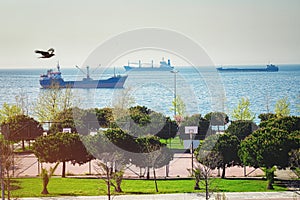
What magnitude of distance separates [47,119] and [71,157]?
11139mm

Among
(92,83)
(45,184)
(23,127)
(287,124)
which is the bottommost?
(45,184)

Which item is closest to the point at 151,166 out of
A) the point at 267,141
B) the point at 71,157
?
the point at 71,157

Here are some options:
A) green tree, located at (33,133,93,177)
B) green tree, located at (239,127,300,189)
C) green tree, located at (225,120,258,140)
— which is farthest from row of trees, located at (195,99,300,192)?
green tree, located at (33,133,93,177)

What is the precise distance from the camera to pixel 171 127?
851 inches

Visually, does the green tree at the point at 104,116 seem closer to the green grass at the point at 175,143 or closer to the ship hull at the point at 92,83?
the green grass at the point at 175,143

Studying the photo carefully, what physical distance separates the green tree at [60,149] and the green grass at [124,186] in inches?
28.5

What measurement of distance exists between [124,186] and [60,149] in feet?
8.28

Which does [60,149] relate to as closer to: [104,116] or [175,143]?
[175,143]

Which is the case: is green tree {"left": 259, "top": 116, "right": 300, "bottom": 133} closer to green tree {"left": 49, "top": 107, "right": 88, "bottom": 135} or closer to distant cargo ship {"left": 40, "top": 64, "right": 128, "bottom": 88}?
green tree {"left": 49, "top": 107, "right": 88, "bottom": 135}

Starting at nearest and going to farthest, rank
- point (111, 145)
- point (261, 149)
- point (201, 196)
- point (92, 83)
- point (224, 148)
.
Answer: point (201, 196)
point (261, 149)
point (224, 148)
point (111, 145)
point (92, 83)

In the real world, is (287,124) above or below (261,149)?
above

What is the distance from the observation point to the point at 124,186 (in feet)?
46.8

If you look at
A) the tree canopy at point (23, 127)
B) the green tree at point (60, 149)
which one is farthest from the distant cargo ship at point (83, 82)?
the green tree at point (60, 149)

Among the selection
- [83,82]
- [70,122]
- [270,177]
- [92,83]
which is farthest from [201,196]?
[92,83]
